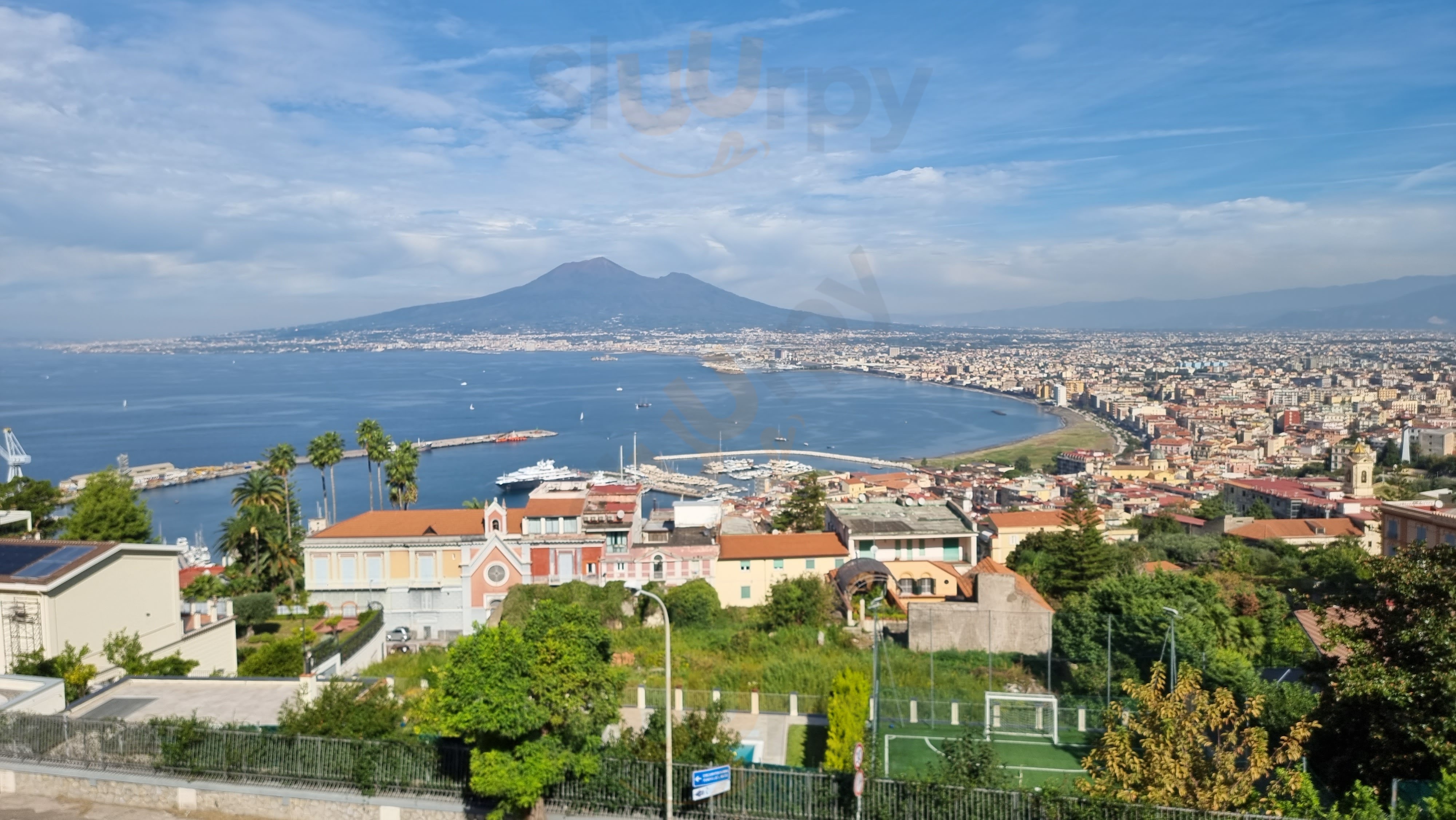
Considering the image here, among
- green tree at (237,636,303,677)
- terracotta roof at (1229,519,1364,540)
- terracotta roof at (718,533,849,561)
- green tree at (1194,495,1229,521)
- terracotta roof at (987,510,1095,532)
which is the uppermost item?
green tree at (237,636,303,677)

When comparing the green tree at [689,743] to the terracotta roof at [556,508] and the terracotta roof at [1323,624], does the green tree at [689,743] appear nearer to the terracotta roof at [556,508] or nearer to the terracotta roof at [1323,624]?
the terracotta roof at [1323,624]

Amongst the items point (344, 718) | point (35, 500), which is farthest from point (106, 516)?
point (344, 718)

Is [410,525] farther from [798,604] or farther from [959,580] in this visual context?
[959,580]

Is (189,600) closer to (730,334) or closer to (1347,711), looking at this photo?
(1347,711)

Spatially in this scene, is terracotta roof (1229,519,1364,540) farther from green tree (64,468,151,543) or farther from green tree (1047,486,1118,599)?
green tree (64,468,151,543)

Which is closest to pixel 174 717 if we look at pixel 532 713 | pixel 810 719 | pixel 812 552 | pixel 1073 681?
pixel 532 713

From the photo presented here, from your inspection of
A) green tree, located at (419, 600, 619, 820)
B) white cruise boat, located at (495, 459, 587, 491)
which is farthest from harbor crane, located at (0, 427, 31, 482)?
green tree, located at (419, 600, 619, 820)
